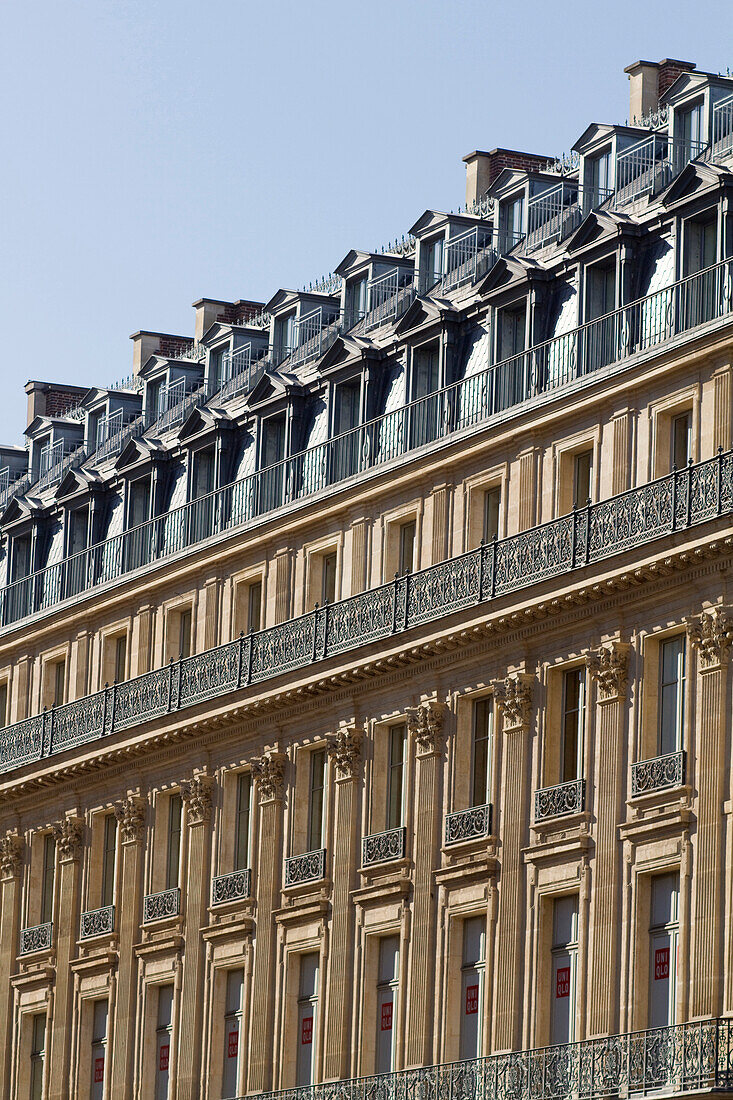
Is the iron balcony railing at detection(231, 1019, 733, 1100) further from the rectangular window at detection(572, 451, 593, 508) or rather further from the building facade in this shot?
the rectangular window at detection(572, 451, 593, 508)

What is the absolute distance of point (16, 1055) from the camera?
2623 inches

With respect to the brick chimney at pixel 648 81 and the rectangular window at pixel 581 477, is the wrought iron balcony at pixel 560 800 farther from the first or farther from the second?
the brick chimney at pixel 648 81

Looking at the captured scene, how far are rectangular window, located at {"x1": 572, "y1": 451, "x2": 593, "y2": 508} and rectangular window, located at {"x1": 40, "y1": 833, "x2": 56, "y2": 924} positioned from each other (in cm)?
1909

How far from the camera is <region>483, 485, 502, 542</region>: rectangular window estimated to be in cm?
5584

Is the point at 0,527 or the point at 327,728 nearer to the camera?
the point at 327,728

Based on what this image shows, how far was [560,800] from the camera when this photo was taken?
170 ft

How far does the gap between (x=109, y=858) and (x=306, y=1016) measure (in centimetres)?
928

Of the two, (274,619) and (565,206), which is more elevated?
(565,206)

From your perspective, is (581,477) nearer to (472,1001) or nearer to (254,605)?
(472,1001)

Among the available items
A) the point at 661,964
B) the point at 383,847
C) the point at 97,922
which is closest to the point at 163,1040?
the point at 97,922

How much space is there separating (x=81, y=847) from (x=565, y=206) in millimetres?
18240

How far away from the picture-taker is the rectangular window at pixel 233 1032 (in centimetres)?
5956

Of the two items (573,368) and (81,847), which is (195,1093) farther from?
(573,368)

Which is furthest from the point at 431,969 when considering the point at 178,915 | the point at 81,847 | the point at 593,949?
the point at 81,847
